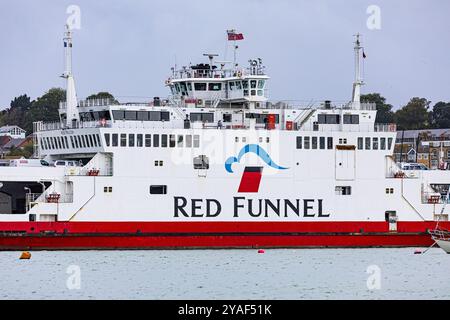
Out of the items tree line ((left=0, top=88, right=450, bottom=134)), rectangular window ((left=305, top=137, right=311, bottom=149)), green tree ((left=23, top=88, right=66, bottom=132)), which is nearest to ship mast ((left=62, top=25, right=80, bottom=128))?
rectangular window ((left=305, top=137, right=311, bottom=149))

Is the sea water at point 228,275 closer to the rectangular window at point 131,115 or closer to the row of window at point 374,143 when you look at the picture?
the row of window at point 374,143

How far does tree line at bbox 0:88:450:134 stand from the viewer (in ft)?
331

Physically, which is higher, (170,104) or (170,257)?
(170,104)

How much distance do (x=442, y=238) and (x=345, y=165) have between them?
4.46 m

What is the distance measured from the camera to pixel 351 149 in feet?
157

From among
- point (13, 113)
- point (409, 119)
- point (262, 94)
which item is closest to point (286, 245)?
point (262, 94)

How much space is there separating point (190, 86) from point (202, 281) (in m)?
13.0

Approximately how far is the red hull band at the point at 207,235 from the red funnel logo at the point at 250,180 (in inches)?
48.7

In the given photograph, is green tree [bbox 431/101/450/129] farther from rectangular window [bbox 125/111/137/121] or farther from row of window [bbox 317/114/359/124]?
rectangular window [bbox 125/111/137/121]

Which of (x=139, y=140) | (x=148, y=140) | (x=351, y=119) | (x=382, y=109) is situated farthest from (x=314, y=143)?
(x=382, y=109)

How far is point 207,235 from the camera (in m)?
45.5

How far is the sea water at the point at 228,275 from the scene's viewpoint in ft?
118

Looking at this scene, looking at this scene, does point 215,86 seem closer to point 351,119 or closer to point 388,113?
point 351,119
